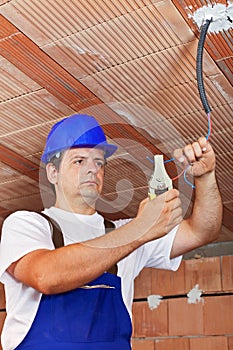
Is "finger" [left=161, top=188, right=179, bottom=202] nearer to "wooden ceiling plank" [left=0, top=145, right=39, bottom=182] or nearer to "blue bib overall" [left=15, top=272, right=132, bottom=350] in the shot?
"blue bib overall" [left=15, top=272, right=132, bottom=350]

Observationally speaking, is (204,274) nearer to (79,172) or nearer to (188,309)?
(188,309)

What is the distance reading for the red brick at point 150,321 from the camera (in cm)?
362

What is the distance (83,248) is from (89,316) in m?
0.29

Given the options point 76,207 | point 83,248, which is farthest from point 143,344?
point 83,248

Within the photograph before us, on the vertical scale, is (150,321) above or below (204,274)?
below

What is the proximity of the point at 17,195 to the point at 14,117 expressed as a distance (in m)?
1.02

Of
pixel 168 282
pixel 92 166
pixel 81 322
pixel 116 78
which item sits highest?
pixel 116 78

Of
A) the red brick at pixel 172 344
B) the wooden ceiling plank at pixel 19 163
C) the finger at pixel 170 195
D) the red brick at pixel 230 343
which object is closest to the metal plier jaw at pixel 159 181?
the finger at pixel 170 195

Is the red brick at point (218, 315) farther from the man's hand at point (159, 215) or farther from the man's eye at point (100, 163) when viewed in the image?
the man's hand at point (159, 215)

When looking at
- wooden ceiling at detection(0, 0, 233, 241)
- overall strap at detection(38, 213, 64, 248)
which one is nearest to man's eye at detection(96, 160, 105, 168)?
wooden ceiling at detection(0, 0, 233, 241)

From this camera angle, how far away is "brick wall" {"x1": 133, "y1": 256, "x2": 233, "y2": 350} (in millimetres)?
3436

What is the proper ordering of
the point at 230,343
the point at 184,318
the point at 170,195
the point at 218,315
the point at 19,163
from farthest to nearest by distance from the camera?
1. the point at 184,318
2. the point at 218,315
3. the point at 230,343
4. the point at 19,163
5. the point at 170,195

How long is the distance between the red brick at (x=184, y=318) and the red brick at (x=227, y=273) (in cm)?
20

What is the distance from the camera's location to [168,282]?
12.3 feet
